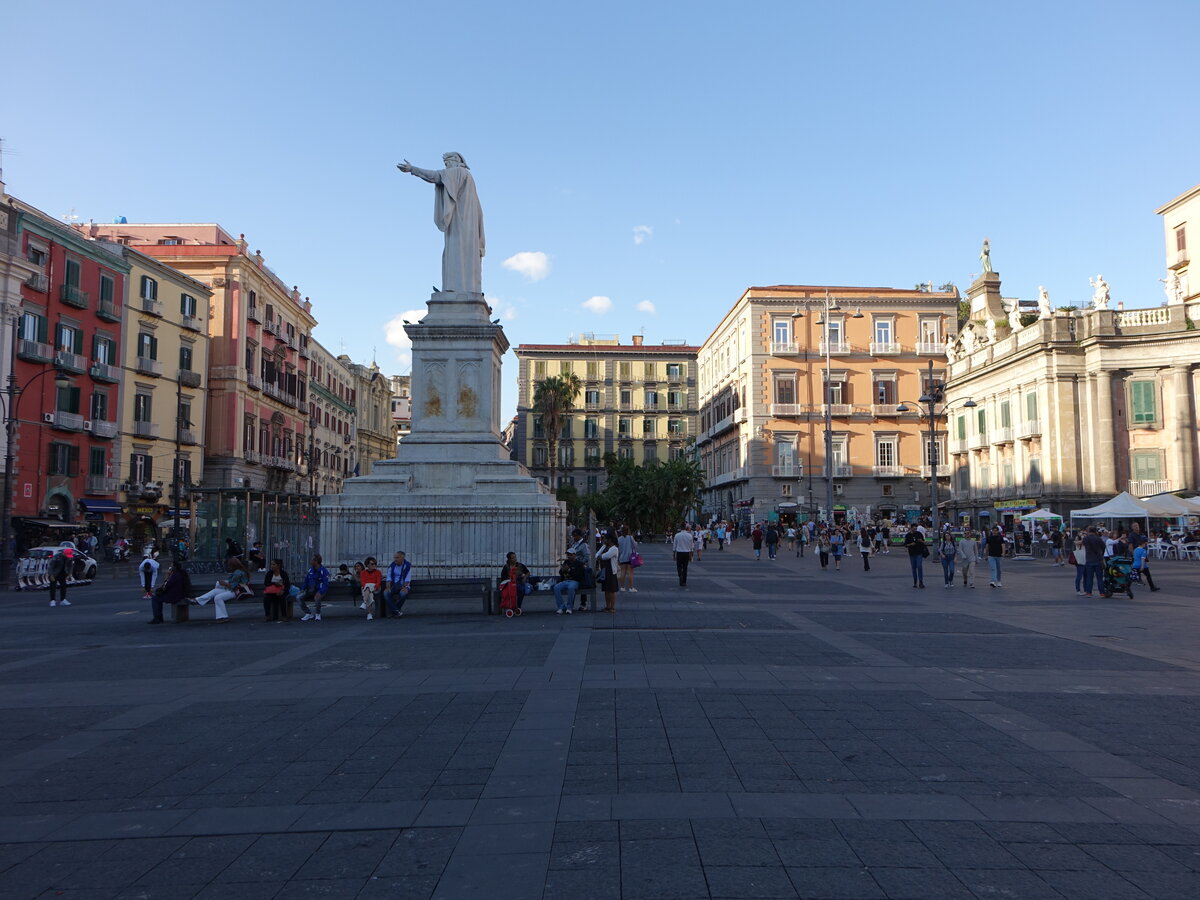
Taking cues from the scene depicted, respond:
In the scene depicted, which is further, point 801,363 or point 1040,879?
point 801,363

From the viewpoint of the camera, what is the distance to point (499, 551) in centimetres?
1752

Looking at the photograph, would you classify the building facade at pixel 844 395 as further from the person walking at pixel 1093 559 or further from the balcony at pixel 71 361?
the person walking at pixel 1093 559

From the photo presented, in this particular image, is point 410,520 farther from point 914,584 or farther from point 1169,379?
point 1169,379

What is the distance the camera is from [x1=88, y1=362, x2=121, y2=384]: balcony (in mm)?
39125

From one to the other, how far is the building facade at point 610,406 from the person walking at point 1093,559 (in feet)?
219

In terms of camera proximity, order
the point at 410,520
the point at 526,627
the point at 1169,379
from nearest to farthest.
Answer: the point at 526,627 → the point at 410,520 → the point at 1169,379

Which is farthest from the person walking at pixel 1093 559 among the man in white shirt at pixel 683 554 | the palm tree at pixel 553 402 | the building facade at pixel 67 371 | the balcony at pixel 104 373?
the palm tree at pixel 553 402

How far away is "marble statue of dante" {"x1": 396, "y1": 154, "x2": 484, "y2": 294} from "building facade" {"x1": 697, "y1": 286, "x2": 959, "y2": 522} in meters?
43.9

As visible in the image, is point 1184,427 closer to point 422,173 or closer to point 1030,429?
point 1030,429

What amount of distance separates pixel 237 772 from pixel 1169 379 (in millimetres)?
43930

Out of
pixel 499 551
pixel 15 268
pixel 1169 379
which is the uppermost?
pixel 15 268

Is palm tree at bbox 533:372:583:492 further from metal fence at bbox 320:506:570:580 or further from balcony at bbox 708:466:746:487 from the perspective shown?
metal fence at bbox 320:506:570:580

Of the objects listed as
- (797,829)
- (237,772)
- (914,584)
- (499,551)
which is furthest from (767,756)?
(914,584)

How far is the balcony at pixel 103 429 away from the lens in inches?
1540
